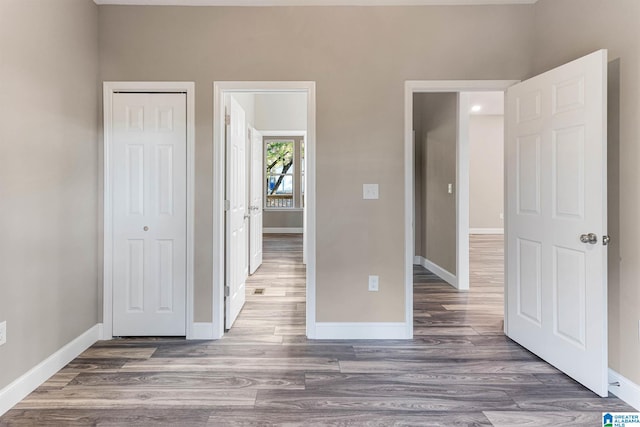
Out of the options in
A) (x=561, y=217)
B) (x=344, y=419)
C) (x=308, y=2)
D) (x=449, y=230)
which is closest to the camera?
(x=344, y=419)

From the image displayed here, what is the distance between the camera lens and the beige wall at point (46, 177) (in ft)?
6.08

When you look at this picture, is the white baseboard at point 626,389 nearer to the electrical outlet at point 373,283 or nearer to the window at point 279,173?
the electrical outlet at point 373,283

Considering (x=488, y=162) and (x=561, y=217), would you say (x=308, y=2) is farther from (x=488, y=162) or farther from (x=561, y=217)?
(x=488, y=162)

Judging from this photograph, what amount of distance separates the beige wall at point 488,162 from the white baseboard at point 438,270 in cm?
405

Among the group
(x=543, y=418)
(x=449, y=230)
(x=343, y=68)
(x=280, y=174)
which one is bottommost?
(x=543, y=418)

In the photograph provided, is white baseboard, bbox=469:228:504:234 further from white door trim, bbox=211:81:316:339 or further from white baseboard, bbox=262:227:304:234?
white door trim, bbox=211:81:316:339

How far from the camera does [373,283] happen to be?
108 inches

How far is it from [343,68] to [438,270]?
3194 mm

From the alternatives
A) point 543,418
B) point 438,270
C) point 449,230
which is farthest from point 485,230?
point 543,418

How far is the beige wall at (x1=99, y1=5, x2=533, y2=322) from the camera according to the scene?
106 inches

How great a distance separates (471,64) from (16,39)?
297 centimetres

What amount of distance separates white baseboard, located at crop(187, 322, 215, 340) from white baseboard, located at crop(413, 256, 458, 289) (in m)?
2.92

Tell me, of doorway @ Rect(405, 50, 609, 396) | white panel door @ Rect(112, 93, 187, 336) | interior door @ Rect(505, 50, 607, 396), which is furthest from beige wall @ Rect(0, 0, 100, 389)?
interior door @ Rect(505, 50, 607, 396)

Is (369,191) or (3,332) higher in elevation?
(369,191)
